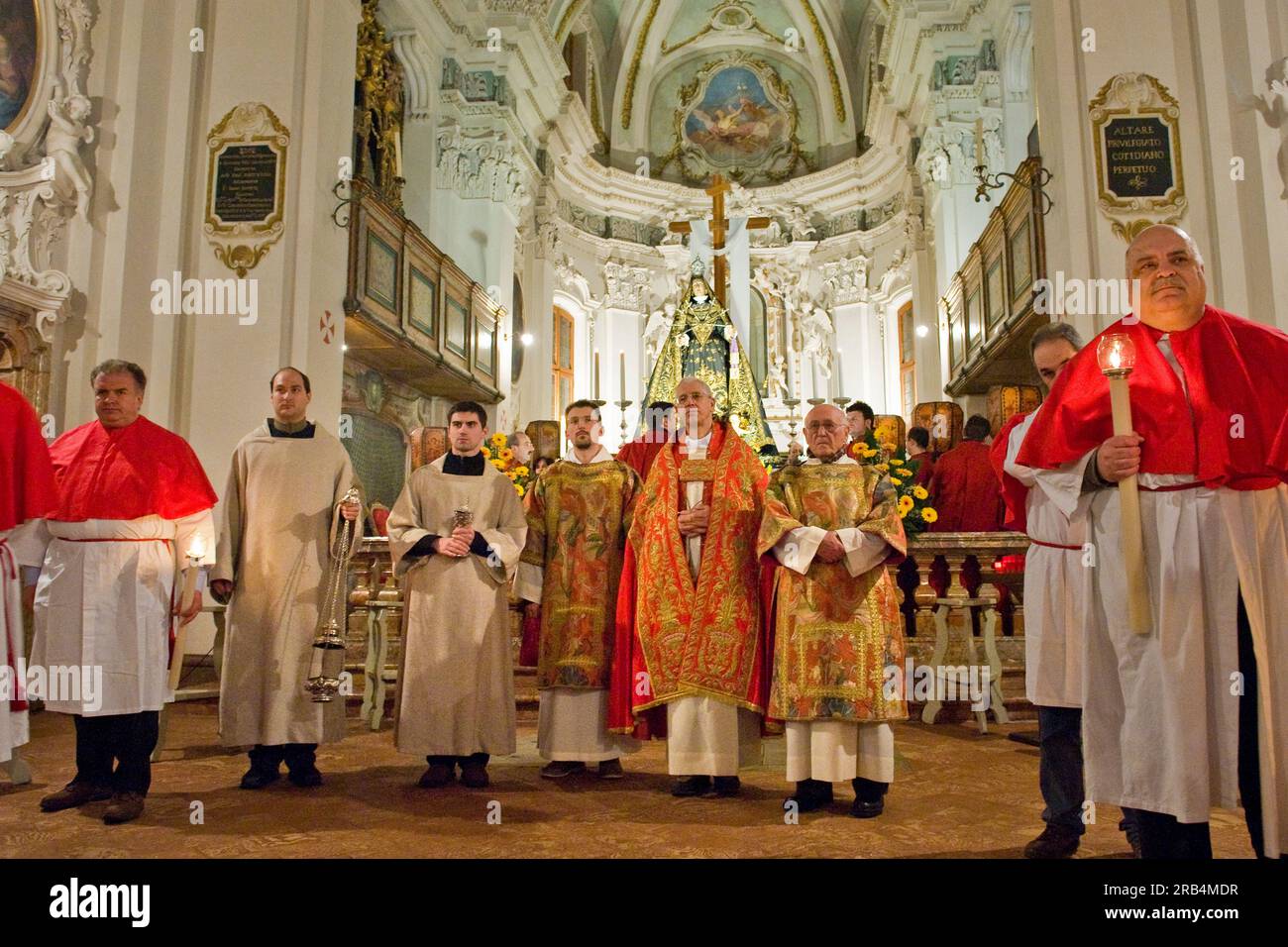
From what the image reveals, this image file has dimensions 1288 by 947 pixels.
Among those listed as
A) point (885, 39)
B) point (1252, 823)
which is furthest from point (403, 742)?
point (885, 39)

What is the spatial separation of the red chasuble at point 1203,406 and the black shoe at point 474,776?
9.46 feet

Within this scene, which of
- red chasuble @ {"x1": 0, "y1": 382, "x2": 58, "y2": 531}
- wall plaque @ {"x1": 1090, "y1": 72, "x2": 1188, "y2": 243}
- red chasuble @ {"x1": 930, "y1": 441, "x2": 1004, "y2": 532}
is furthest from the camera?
wall plaque @ {"x1": 1090, "y1": 72, "x2": 1188, "y2": 243}

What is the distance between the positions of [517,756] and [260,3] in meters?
7.24

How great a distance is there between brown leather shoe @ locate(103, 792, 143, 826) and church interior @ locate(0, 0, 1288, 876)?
0.05 m

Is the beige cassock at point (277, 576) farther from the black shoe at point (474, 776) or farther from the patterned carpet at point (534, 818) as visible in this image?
the black shoe at point (474, 776)

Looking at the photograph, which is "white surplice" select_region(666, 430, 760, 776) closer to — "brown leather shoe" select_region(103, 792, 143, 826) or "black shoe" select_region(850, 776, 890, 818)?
"black shoe" select_region(850, 776, 890, 818)

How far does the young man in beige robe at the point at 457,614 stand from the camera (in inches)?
175

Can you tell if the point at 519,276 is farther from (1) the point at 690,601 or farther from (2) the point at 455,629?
(1) the point at 690,601

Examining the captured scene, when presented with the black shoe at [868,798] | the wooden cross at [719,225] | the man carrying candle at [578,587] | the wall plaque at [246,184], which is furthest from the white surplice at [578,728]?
the wooden cross at [719,225]

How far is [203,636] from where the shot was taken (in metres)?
7.81

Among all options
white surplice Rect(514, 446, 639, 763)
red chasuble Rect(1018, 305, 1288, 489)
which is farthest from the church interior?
red chasuble Rect(1018, 305, 1288, 489)

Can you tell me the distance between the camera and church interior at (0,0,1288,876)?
412cm

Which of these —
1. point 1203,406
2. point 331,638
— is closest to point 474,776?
point 331,638
